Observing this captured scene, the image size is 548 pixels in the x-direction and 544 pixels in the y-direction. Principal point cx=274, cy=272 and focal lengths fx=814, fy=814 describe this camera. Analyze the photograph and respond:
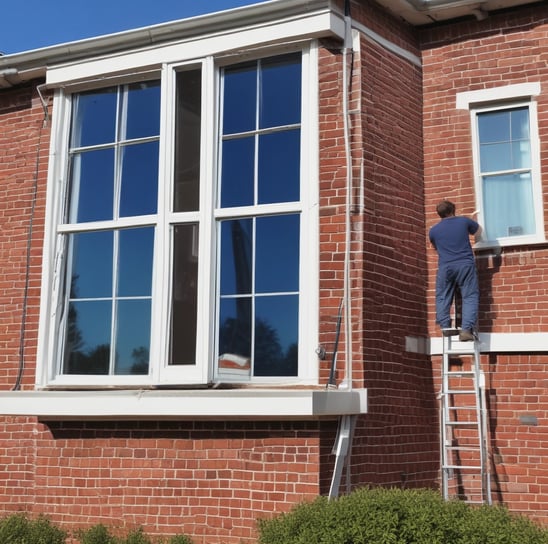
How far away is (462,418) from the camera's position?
334 inches

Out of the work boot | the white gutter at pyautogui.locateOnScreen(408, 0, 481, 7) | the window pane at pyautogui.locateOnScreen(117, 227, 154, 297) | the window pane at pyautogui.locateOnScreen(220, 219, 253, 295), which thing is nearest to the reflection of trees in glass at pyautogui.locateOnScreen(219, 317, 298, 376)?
the window pane at pyautogui.locateOnScreen(220, 219, 253, 295)

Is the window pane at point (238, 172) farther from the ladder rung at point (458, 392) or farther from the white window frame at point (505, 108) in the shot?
the ladder rung at point (458, 392)

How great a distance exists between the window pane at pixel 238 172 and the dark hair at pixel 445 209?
2.00 metres

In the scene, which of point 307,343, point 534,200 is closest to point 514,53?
point 534,200

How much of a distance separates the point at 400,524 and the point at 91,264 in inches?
180

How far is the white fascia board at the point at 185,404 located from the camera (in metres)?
7.07

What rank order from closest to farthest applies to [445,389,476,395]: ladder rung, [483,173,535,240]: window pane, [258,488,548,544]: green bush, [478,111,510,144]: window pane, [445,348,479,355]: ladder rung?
[258,488,548,544]: green bush < [445,389,476,395]: ladder rung < [445,348,479,355]: ladder rung < [483,173,535,240]: window pane < [478,111,510,144]: window pane

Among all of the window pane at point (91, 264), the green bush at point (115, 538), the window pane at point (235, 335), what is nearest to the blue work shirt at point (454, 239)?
the window pane at point (235, 335)

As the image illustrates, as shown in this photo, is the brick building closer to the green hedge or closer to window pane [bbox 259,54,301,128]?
window pane [bbox 259,54,301,128]

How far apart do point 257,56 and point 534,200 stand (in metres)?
3.29

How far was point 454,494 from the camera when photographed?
328 inches

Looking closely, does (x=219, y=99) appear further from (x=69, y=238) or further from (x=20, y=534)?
(x=20, y=534)

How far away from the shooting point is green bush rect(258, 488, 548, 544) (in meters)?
5.53

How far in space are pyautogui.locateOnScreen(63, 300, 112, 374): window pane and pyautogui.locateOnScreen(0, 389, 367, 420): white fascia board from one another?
0.43 metres
